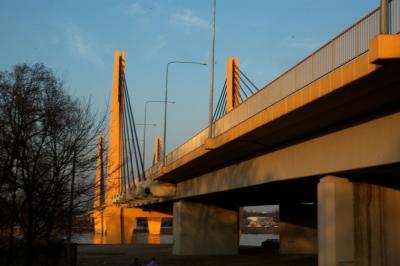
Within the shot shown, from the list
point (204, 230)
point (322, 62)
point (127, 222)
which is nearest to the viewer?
point (322, 62)

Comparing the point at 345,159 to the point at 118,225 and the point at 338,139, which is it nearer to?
the point at 338,139

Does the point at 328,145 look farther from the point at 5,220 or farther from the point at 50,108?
the point at 5,220

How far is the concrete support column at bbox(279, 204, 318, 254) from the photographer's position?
4625 cm

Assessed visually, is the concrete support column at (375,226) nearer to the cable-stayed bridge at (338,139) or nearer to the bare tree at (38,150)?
the cable-stayed bridge at (338,139)

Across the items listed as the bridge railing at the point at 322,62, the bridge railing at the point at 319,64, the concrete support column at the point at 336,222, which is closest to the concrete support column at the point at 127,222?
the bridge railing at the point at 322,62

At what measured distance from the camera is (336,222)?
17641 mm

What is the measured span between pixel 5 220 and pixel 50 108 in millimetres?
3591

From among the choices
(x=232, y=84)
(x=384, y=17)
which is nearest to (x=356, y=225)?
(x=384, y=17)

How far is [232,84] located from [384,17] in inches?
1312

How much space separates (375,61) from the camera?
11656 millimetres

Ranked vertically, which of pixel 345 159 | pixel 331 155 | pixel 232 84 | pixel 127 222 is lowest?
pixel 127 222

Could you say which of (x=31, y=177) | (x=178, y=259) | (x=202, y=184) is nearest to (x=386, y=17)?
(x=31, y=177)

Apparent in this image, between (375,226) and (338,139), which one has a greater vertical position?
(338,139)

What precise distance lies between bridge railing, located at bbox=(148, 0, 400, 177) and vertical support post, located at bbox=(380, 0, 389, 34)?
0.09m
